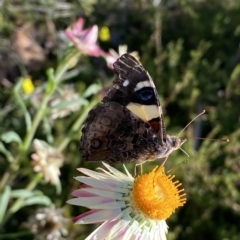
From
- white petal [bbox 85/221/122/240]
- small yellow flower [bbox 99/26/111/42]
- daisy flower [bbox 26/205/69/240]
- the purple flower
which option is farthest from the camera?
small yellow flower [bbox 99/26/111/42]

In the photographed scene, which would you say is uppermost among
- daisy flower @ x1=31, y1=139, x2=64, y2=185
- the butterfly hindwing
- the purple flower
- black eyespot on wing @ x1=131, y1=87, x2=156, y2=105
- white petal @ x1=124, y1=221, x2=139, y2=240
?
black eyespot on wing @ x1=131, y1=87, x2=156, y2=105

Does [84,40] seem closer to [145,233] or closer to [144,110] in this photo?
[144,110]

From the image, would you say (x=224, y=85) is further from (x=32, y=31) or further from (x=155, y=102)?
(x=155, y=102)

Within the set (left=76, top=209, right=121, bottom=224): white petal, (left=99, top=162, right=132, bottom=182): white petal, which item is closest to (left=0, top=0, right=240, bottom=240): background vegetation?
(left=99, top=162, right=132, bottom=182): white petal

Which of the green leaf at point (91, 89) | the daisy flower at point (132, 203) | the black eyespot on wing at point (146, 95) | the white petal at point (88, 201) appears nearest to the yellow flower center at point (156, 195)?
the daisy flower at point (132, 203)

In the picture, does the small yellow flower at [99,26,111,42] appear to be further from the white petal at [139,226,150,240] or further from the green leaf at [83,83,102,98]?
the white petal at [139,226,150,240]

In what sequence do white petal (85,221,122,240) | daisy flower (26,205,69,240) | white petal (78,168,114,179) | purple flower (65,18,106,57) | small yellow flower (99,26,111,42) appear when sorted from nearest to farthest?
white petal (85,221,122,240) < white petal (78,168,114,179) < purple flower (65,18,106,57) < daisy flower (26,205,69,240) < small yellow flower (99,26,111,42)
